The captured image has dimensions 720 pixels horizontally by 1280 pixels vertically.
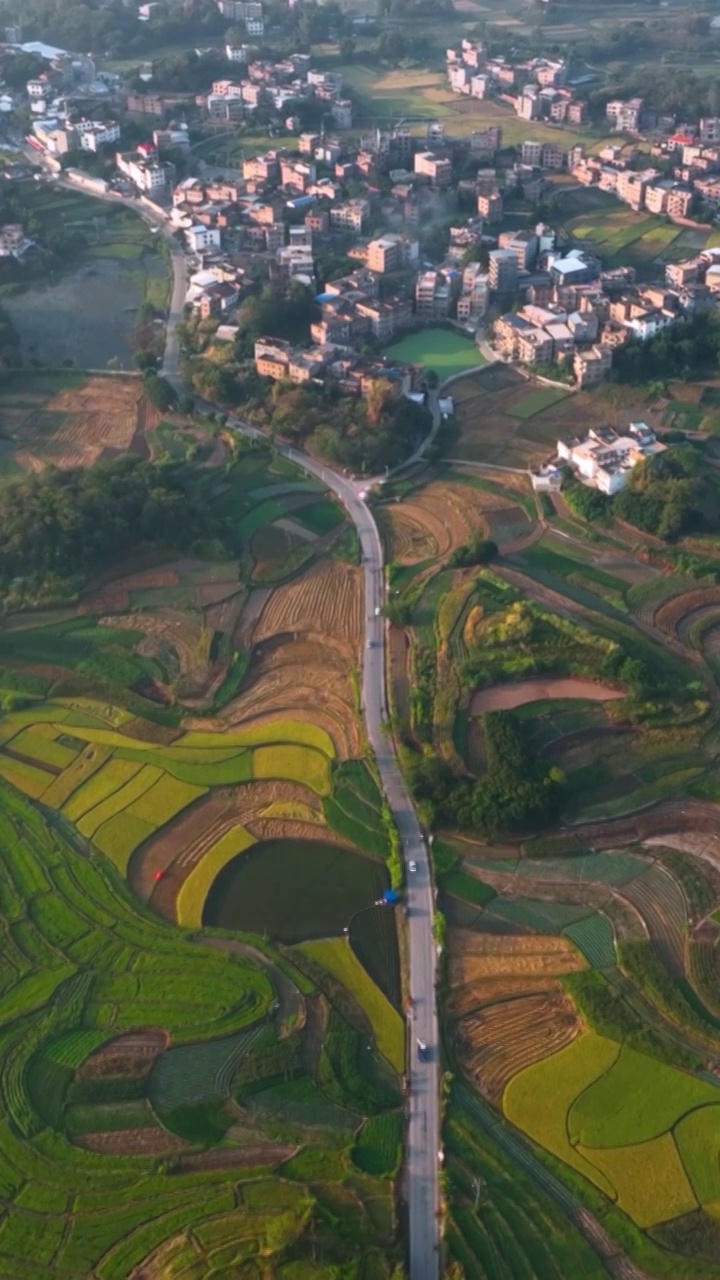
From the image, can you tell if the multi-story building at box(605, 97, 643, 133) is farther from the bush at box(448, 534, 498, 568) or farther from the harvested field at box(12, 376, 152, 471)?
the bush at box(448, 534, 498, 568)

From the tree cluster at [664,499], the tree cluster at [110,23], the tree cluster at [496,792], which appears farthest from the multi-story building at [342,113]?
the tree cluster at [496,792]

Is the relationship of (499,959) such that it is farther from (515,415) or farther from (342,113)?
(342,113)

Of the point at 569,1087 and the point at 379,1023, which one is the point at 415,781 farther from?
the point at 569,1087

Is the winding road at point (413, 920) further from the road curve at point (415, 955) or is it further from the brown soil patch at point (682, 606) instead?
the brown soil patch at point (682, 606)

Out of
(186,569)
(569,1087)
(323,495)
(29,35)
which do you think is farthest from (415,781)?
(29,35)

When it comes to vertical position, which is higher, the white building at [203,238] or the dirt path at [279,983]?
the white building at [203,238]

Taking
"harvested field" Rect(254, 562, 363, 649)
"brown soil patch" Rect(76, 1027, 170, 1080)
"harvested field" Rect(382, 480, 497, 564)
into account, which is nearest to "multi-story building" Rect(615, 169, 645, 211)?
"harvested field" Rect(382, 480, 497, 564)
